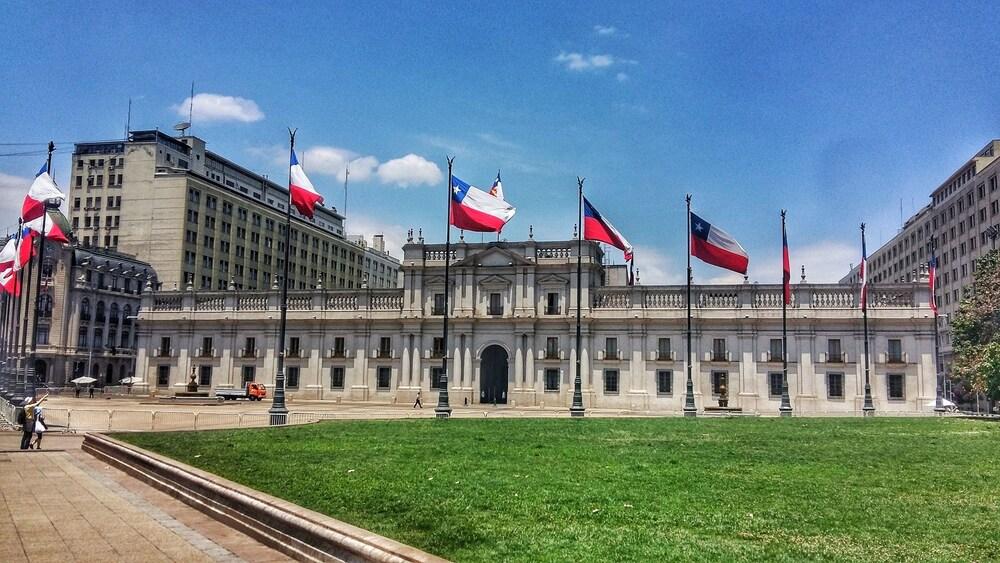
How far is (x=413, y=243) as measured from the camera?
216 feet

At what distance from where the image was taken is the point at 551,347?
62.9 meters

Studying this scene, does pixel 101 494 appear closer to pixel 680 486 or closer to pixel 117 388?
pixel 680 486

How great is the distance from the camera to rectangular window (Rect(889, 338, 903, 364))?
185ft

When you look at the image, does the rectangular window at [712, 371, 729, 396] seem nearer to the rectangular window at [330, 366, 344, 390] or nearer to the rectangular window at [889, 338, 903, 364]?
the rectangular window at [889, 338, 903, 364]

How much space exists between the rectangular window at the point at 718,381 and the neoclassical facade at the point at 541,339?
0.09m

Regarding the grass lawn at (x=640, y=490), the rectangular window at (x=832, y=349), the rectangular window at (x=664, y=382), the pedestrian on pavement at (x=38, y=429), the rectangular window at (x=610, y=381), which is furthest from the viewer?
the rectangular window at (x=610, y=381)

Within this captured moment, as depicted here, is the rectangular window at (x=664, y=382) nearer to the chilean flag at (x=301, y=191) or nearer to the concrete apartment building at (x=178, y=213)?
the chilean flag at (x=301, y=191)

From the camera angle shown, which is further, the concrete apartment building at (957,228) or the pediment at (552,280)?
the concrete apartment building at (957,228)

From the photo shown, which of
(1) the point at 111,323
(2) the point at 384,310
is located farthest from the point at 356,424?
(1) the point at 111,323

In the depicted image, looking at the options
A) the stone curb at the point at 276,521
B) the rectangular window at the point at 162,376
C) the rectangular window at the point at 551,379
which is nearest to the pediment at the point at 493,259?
the rectangular window at the point at 551,379

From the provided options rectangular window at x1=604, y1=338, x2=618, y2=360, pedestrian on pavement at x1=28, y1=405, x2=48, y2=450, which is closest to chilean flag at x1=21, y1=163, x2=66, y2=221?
pedestrian on pavement at x1=28, y1=405, x2=48, y2=450

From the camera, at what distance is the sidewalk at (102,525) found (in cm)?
1066

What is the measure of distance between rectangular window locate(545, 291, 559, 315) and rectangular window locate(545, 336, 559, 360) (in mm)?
2154

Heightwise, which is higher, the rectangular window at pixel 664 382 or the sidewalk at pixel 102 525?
the rectangular window at pixel 664 382
